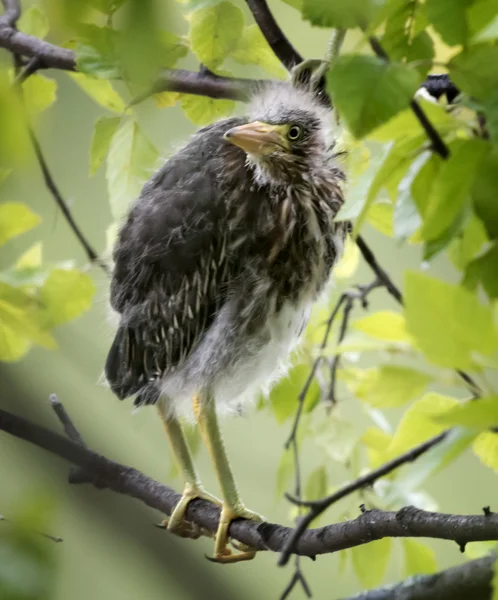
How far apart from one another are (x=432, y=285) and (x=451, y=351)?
0.02 m

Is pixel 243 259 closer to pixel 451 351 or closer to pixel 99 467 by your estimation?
pixel 99 467

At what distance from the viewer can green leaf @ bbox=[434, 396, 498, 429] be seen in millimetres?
162

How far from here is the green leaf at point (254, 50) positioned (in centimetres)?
54

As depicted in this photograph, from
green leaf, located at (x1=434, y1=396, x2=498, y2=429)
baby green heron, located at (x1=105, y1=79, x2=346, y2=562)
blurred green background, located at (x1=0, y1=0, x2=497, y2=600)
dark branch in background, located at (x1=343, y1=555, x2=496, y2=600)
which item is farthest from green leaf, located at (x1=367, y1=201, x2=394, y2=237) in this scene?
green leaf, located at (x1=434, y1=396, x2=498, y2=429)

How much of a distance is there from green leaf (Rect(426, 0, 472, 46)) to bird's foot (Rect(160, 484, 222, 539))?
49 cm

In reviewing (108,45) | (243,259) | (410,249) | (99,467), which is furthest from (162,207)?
(410,249)

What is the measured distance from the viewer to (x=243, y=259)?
534mm

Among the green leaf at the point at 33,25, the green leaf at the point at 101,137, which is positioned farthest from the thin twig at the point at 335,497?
the green leaf at the point at 33,25

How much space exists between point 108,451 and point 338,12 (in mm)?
607

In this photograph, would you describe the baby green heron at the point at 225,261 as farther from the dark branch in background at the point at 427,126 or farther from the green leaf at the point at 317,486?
the dark branch in background at the point at 427,126

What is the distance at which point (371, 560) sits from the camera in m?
0.60

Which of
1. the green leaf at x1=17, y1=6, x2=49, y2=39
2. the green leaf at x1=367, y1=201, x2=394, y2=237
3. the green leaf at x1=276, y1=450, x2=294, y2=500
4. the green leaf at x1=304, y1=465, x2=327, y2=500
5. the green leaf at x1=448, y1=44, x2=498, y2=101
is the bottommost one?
the green leaf at x1=304, y1=465, x2=327, y2=500

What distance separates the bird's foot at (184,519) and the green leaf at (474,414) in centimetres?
47

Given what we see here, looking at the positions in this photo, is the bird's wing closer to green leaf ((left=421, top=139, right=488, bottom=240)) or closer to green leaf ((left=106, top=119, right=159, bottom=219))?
green leaf ((left=106, top=119, right=159, bottom=219))
